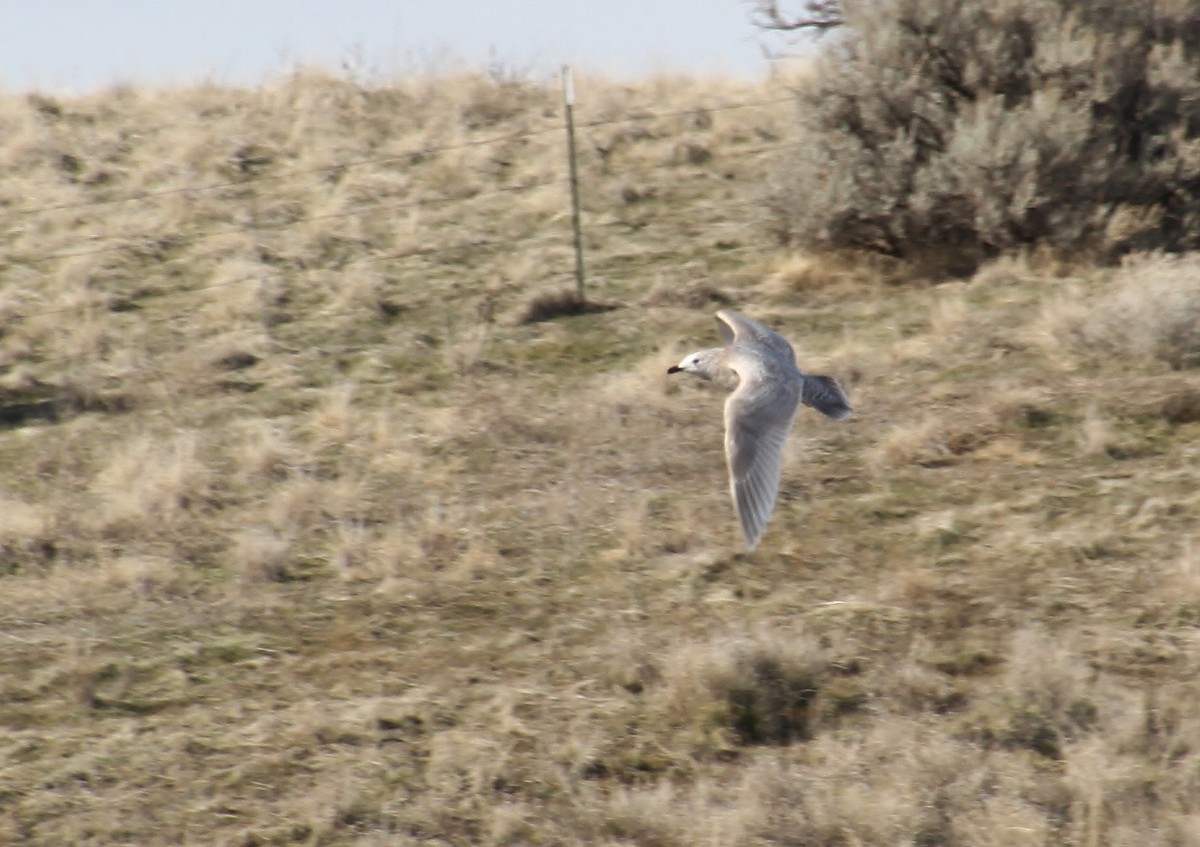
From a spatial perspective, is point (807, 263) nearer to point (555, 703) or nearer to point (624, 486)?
point (624, 486)

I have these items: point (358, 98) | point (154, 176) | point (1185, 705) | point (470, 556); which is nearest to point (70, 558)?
point (470, 556)

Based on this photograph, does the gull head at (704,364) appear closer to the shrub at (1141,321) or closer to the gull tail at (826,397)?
the gull tail at (826,397)

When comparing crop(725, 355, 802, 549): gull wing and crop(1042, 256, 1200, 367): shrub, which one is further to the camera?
crop(1042, 256, 1200, 367): shrub

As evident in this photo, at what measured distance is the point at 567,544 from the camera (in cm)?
834

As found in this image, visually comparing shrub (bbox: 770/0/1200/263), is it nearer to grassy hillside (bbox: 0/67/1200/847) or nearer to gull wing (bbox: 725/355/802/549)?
grassy hillside (bbox: 0/67/1200/847)

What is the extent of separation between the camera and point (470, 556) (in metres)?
8.17

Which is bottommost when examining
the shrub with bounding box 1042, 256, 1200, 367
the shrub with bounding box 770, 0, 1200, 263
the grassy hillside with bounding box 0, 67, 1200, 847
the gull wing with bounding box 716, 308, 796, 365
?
the grassy hillside with bounding box 0, 67, 1200, 847

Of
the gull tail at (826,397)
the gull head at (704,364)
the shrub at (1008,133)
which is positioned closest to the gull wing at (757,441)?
the gull tail at (826,397)

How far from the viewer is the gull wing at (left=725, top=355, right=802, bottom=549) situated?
667cm

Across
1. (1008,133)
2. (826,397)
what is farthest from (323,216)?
(826,397)

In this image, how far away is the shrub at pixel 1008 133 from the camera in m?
11.7

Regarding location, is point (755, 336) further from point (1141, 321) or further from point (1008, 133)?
point (1008, 133)

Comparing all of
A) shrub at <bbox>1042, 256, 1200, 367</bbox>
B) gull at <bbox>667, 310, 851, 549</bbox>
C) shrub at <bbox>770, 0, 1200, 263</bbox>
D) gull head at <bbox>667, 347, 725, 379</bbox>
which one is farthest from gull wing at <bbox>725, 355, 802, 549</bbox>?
shrub at <bbox>770, 0, 1200, 263</bbox>

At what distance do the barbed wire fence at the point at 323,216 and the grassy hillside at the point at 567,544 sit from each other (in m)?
0.08
